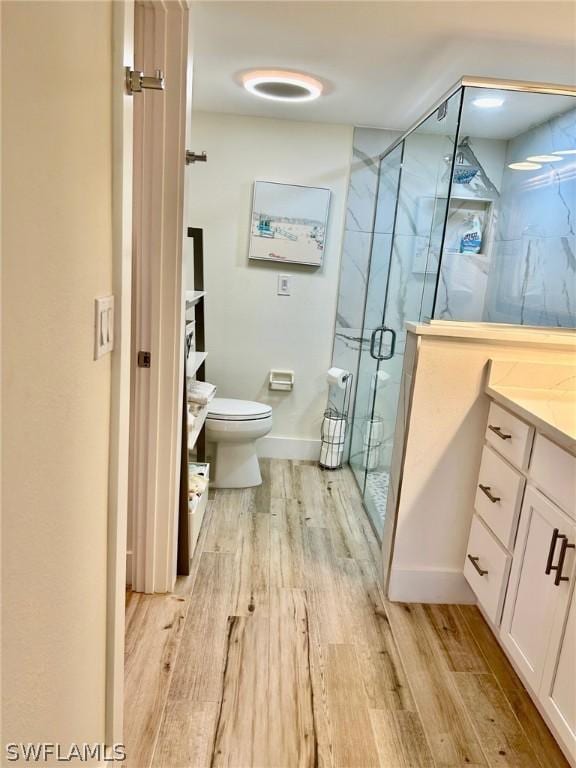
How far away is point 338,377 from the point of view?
349cm

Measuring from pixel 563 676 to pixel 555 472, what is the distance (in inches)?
21.2

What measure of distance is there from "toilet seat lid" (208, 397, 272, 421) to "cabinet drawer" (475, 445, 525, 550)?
1363 mm

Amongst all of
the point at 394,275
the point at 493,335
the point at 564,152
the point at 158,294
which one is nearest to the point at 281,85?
the point at 394,275

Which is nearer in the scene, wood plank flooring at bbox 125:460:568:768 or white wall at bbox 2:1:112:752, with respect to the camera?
white wall at bbox 2:1:112:752

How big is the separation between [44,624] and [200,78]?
2613 mm

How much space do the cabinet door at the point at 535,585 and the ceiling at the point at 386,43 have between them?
159cm

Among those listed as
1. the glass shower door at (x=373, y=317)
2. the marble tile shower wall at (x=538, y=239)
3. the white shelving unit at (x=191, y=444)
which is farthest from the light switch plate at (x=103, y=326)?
the glass shower door at (x=373, y=317)

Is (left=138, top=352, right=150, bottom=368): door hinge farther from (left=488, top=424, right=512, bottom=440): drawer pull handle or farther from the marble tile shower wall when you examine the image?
the marble tile shower wall

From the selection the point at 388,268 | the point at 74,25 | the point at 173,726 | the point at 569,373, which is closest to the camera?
the point at 74,25

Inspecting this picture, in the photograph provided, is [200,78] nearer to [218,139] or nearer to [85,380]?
[218,139]

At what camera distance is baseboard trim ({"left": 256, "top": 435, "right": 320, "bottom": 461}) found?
149 inches

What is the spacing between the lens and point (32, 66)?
71 cm

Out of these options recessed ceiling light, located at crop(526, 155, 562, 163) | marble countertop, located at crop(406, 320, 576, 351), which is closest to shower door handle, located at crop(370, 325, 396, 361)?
marble countertop, located at crop(406, 320, 576, 351)

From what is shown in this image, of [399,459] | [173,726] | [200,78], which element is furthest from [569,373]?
[200,78]
